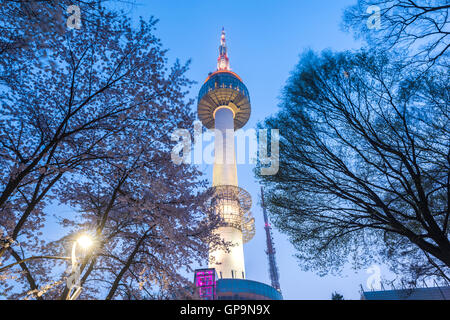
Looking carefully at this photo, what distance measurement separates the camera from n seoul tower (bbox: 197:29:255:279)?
1121 inches

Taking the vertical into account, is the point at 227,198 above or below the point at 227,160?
below

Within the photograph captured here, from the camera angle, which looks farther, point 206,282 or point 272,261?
point 272,261

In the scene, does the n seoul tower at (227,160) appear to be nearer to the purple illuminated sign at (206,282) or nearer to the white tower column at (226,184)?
the white tower column at (226,184)

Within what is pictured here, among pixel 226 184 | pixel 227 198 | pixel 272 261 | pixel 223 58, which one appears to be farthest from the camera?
pixel 223 58

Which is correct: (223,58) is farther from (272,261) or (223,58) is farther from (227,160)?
(272,261)

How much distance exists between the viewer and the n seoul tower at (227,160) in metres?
28.5

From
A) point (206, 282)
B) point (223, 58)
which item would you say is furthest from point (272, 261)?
point (223, 58)

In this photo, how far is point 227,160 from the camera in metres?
36.2

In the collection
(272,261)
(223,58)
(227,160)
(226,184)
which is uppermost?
(223,58)

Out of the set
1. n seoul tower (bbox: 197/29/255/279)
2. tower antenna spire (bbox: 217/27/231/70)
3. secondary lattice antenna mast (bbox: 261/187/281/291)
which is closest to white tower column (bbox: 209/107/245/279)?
n seoul tower (bbox: 197/29/255/279)
